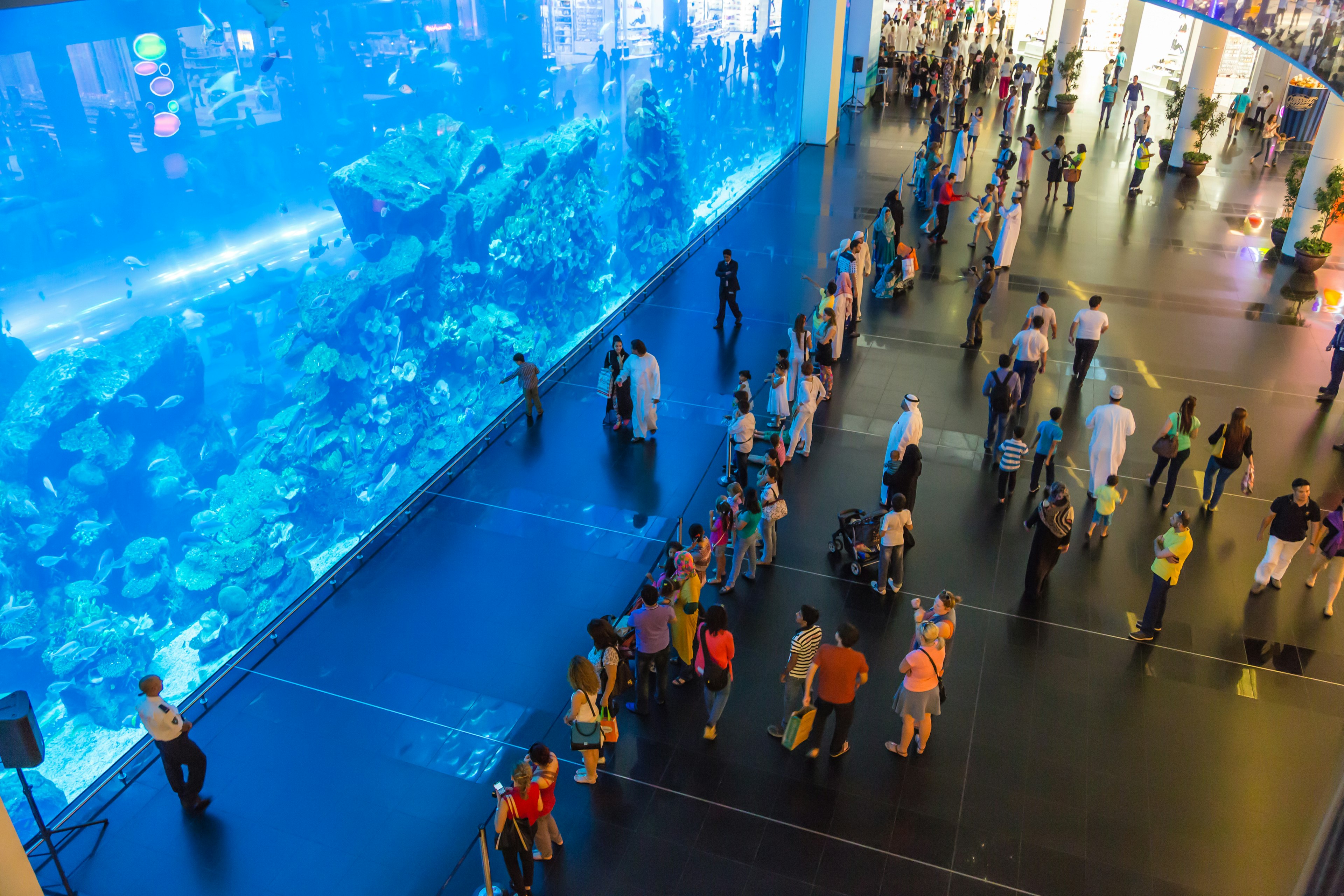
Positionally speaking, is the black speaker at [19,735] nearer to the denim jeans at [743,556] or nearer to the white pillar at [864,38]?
the denim jeans at [743,556]

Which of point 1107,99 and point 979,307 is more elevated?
point 1107,99

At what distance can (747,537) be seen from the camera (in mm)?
8211

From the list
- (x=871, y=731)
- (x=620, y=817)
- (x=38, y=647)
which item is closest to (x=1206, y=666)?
(x=871, y=731)

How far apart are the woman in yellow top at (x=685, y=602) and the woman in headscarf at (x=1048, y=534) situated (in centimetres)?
326

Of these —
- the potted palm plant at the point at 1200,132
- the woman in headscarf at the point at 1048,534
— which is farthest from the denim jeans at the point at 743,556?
the potted palm plant at the point at 1200,132

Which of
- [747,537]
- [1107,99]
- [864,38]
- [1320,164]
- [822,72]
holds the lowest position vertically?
[747,537]

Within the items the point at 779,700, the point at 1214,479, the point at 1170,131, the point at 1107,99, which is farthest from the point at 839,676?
the point at 1107,99

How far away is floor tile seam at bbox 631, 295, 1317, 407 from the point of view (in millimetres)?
12430

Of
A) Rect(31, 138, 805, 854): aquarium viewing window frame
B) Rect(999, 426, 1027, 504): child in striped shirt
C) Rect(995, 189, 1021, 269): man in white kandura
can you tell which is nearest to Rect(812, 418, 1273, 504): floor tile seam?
Rect(999, 426, 1027, 504): child in striped shirt

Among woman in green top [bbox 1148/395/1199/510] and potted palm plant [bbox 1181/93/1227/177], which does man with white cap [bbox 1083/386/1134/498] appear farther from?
potted palm plant [bbox 1181/93/1227/177]

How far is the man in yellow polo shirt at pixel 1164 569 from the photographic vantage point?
7395 mm

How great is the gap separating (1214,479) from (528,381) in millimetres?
8149

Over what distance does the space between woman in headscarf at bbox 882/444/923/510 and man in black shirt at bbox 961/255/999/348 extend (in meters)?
4.68

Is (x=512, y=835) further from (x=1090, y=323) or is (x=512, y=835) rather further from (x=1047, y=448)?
(x=1090, y=323)
